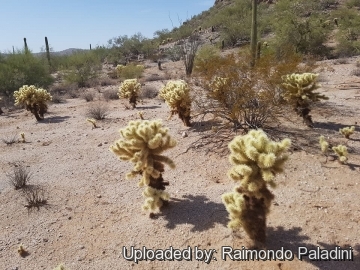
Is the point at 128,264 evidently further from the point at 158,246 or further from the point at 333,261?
the point at 333,261

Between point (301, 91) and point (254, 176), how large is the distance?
433 cm

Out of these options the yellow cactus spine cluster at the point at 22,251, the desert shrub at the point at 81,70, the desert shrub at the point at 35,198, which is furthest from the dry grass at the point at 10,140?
the desert shrub at the point at 81,70

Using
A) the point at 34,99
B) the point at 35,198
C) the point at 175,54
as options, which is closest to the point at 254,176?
the point at 35,198

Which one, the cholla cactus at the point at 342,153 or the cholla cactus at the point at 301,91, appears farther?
the cholla cactus at the point at 301,91

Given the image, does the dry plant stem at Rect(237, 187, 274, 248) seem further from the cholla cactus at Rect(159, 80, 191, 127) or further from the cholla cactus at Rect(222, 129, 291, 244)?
the cholla cactus at Rect(159, 80, 191, 127)

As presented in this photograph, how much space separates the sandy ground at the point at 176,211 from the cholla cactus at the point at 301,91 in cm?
37

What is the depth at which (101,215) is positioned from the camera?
4977mm

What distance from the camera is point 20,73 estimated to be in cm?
1738

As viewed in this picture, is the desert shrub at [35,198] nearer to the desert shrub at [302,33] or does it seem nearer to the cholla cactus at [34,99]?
the cholla cactus at [34,99]

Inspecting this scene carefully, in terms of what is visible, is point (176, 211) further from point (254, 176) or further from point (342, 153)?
point (342, 153)

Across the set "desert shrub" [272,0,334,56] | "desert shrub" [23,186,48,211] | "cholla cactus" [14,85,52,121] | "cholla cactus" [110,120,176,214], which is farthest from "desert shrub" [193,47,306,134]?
"desert shrub" [272,0,334,56]

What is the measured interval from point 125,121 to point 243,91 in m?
4.16

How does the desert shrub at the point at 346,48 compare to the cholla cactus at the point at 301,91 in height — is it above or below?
above

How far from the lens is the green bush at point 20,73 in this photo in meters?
17.1
